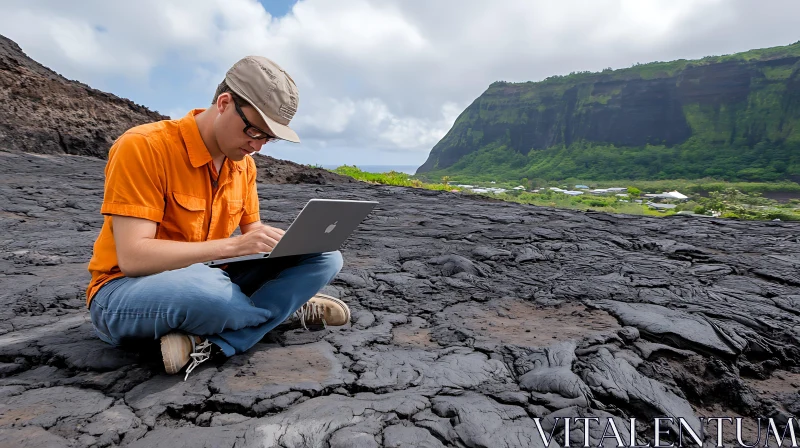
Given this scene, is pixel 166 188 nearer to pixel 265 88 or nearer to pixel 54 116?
pixel 265 88

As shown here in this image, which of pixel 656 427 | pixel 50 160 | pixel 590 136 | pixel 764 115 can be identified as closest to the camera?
pixel 656 427

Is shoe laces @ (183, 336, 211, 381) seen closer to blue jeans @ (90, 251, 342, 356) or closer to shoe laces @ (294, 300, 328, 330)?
blue jeans @ (90, 251, 342, 356)

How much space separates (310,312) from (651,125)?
227ft

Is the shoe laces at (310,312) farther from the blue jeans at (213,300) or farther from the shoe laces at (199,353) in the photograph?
the shoe laces at (199,353)

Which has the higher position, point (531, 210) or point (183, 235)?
point (183, 235)

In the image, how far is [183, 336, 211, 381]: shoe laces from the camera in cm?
202

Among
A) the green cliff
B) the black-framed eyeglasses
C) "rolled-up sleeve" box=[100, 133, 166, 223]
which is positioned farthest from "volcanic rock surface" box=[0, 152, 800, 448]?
the green cliff

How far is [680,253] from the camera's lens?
4.64 meters

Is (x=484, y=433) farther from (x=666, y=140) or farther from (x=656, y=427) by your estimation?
(x=666, y=140)

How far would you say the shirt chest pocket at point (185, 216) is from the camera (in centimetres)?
198

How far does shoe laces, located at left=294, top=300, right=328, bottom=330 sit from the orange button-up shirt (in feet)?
1.91

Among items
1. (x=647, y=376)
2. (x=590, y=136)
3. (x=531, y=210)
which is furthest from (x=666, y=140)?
(x=647, y=376)

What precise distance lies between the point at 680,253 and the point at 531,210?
2707mm

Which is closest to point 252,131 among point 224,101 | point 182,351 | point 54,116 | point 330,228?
point 224,101
